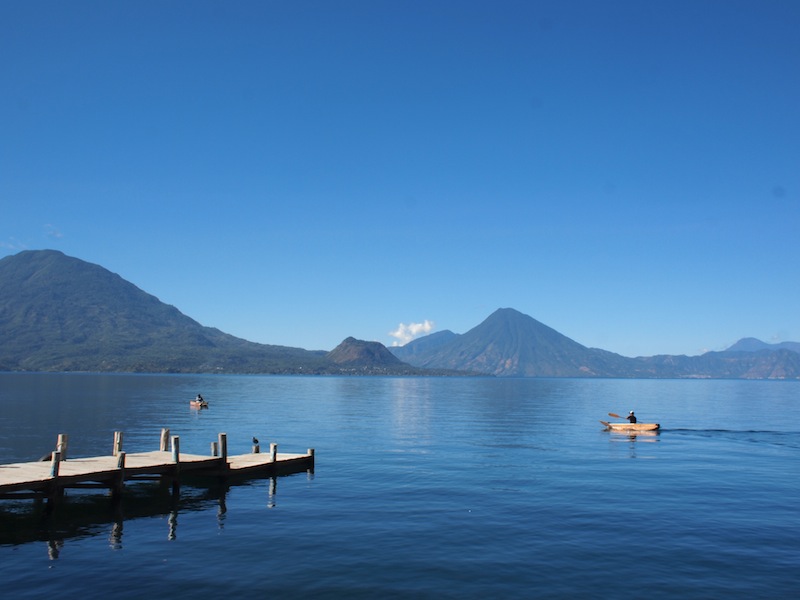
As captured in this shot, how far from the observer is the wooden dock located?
30516 millimetres

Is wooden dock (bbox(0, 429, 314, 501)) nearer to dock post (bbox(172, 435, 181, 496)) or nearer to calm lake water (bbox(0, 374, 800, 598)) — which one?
dock post (bbox(172, 435, 181, 496))

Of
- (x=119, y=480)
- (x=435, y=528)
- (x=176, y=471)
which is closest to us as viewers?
(x=435, y=528)

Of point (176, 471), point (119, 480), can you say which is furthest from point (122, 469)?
point (176, 471)

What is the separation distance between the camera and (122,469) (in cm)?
3369

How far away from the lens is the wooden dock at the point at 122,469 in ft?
100

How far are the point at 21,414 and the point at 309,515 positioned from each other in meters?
71.0

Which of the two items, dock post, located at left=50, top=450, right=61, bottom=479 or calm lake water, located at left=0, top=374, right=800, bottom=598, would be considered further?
dock post, located at left=50, top=450, right=61, bottom=479

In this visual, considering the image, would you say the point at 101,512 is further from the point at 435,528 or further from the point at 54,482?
the point at 435,528

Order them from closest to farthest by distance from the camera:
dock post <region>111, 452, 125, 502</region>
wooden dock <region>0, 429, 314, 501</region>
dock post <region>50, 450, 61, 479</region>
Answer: dock post <region>50, 450, 61, 479</region>, wooden dock <region>0, 429, 314, 501</region>, dock post <region>111, 452, 125, 502</region>

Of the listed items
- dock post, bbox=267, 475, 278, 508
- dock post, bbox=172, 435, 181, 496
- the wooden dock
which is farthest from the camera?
dock post, bbox=172, 435, 181, 496

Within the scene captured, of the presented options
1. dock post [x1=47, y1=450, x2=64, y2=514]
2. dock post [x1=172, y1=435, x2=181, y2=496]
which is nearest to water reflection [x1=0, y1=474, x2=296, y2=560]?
dock post [x1=172, y1=435, x2=181, y2=496]

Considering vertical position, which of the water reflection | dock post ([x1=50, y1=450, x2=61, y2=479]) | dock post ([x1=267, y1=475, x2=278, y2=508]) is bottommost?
the water reflection

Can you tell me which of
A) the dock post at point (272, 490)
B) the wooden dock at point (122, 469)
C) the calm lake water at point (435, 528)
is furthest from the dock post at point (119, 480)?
the dock post at point (272, 490)

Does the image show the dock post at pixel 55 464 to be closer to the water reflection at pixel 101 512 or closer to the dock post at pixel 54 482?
the dock post at pixel 54 482
